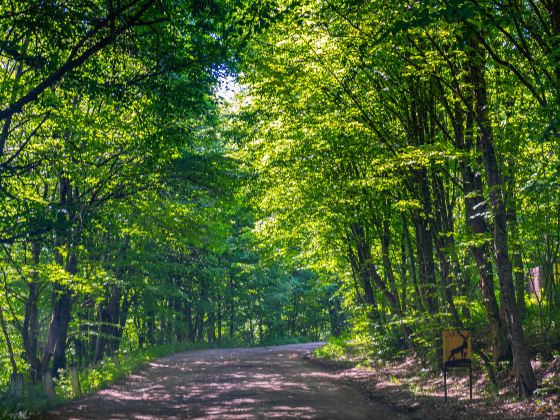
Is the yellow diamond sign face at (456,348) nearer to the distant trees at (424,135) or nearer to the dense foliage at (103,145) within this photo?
the distant trees at (424,135)

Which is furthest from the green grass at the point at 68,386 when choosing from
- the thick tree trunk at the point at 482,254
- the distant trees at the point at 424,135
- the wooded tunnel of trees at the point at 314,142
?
the thick tree trunk at the point at 482,254

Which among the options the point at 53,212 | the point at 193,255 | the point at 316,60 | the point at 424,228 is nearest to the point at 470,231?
the point at 424,228

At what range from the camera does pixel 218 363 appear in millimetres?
23531

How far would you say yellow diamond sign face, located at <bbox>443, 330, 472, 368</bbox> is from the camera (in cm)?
1084

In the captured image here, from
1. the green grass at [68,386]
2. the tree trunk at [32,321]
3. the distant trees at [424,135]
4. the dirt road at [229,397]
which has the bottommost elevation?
the dirt road at [229,397]

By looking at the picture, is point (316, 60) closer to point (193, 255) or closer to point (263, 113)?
point (263, 113)

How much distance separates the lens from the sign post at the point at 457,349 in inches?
427

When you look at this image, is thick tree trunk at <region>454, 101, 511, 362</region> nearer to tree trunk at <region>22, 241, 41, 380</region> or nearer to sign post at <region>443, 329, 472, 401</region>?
sign post at <region>443, 329, 472, 401</region>

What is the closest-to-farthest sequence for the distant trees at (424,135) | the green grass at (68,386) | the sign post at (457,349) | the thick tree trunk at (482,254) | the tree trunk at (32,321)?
1. the distant trees at (424,135)
2. the sign post at (457,349)
3. the green grass at (68,386)
4. the thick tree trunk at (482,254)
5. the tree trunk at (32,321)

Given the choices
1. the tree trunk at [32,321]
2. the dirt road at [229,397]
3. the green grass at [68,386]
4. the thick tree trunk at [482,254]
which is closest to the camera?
Result: the dirt road at [229,397]

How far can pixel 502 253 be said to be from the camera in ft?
33.6

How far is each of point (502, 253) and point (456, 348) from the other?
83.6 inches

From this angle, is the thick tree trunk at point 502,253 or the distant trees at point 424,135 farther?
the thick tree trunk at point 502,253

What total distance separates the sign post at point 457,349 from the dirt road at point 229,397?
148cm
